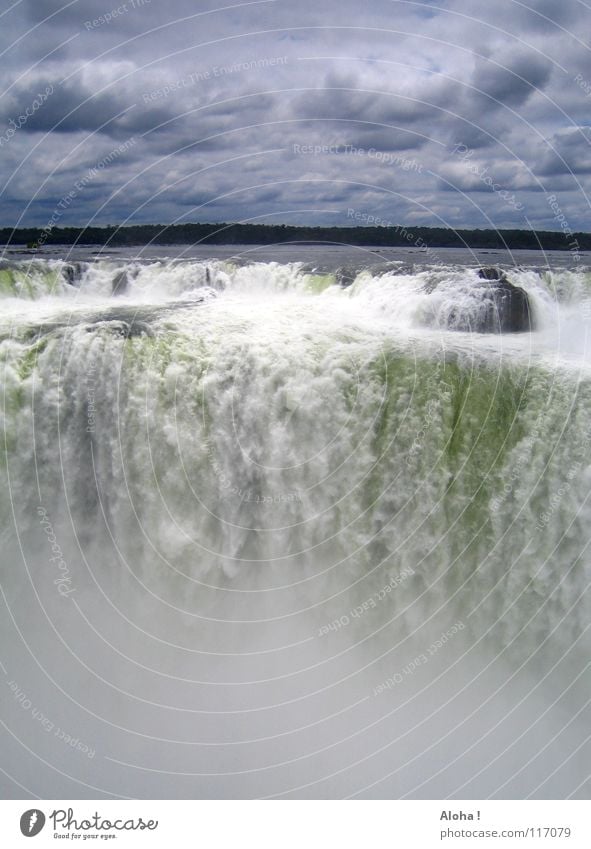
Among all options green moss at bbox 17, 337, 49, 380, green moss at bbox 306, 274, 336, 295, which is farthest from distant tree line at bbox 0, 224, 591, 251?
green moss at bbox 17, 337, 49, 380

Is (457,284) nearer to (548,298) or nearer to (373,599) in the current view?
(548,298)

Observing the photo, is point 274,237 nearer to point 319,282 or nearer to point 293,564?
point 319,282

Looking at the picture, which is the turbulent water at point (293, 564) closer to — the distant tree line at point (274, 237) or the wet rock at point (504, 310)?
the wet rock at point (504, 310)

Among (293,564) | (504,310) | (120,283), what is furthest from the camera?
(120,283)

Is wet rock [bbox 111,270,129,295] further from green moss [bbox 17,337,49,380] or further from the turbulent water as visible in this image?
green moss [bbox 17,337,49,380]

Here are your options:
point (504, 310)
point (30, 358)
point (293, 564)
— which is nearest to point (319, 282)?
point (504, 310)

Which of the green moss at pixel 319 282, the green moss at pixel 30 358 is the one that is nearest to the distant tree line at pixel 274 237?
the green moss at pixel 319 282
